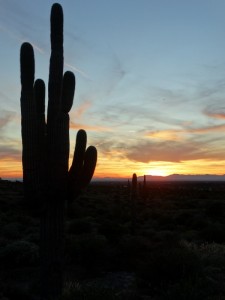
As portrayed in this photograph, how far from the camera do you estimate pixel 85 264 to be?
Result: 40.2ft

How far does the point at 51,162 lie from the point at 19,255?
5331mm

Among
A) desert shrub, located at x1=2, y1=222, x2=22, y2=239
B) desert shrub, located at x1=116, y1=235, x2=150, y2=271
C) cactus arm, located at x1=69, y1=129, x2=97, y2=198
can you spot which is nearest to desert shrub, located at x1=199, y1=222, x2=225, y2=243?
desert shrub, located at x1=116, y1=235, x2=150, y2=271

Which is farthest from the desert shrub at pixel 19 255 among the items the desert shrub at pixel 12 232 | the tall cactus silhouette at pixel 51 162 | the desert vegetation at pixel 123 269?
the tall cactus silhouette at pixel 51 162

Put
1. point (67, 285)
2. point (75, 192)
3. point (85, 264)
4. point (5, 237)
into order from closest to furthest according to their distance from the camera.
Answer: point (75, 192) < point (67, 285) < point (85, 264) < point (5, 237)

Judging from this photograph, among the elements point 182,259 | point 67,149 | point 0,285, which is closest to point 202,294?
point 182,259

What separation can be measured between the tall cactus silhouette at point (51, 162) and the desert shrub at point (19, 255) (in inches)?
165

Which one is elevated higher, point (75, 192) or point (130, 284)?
point (75, 192)

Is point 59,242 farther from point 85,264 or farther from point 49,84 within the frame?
point 85,264

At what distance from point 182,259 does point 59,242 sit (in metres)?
3.27

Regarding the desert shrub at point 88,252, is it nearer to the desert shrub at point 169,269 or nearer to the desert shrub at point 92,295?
the desert shrub at point 169,269

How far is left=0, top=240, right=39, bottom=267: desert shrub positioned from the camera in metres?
12.2

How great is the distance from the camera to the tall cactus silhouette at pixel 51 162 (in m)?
8.13

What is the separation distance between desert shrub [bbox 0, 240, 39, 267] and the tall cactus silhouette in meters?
4.20

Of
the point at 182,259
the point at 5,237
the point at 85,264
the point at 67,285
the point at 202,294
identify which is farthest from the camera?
the point at 5,237
